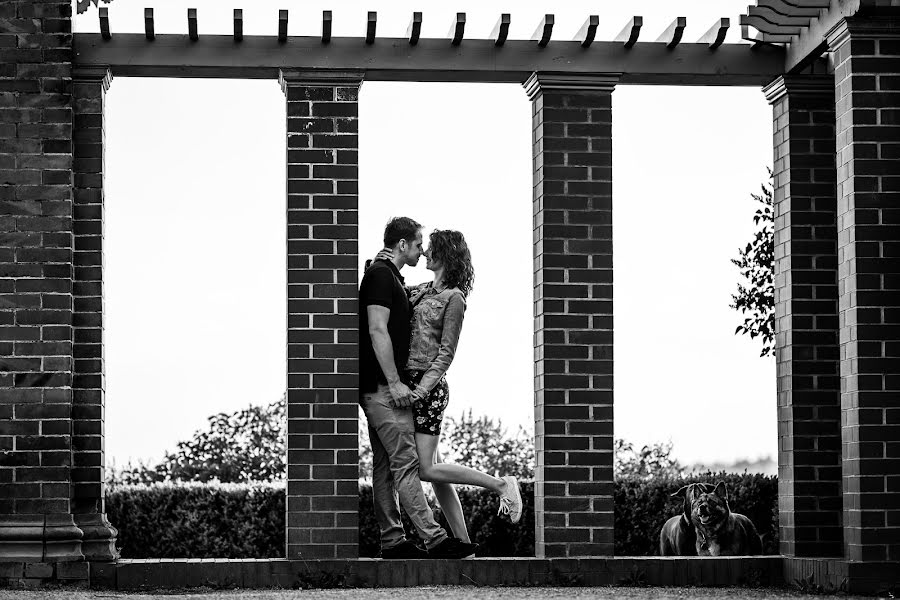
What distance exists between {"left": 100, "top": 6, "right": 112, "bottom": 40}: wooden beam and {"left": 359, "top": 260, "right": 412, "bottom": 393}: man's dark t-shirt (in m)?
2.14

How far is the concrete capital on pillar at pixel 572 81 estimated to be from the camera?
856cm

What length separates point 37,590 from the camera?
779cm

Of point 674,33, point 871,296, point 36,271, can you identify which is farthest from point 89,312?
point 871,296

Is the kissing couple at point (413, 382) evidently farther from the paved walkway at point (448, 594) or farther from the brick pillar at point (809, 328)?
the brick pillar at point (809, 328)

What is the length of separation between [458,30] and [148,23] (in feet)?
6.16

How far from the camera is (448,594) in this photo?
747 cm

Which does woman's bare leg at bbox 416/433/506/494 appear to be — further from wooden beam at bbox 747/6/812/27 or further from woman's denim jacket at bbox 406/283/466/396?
wooden beam at bbox 747/6/812/27

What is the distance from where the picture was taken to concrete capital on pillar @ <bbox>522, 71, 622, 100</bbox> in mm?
8562

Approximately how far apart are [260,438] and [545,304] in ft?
21.8

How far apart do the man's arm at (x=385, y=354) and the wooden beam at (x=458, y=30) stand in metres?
1.75

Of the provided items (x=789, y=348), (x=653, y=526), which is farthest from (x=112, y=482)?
(x=789, y=348)

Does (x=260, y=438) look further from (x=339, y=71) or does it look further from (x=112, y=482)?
(x=339, y=71)

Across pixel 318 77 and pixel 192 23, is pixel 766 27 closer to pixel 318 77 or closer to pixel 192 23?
pixel 318 77

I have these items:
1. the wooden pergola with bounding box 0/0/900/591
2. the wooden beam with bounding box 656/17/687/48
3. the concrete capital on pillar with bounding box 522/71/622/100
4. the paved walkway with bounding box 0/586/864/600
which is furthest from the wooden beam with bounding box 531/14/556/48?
the paved walkway with bounding box 0/586/864/600
